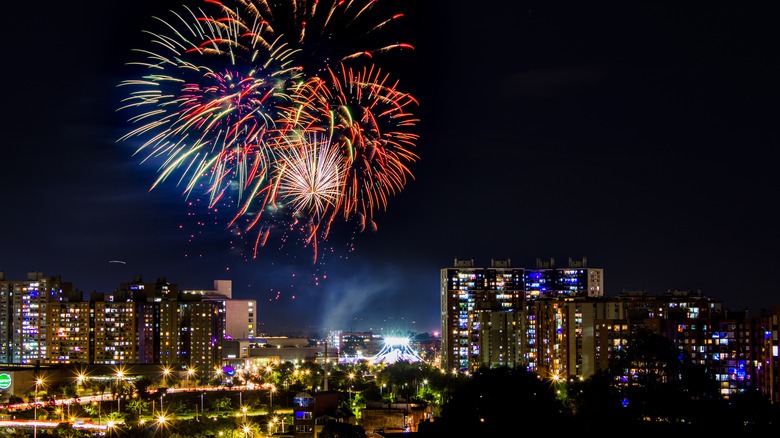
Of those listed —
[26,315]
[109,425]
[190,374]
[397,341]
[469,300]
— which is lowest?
[109,425]

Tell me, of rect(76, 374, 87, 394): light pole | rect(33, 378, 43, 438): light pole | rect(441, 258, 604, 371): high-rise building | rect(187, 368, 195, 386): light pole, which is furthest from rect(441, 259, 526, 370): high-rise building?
rect(33, 378, 43, 438): light pole

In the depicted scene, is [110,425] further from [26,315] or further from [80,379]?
[26,315]

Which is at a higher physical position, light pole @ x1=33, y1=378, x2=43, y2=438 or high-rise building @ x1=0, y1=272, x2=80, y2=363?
high-rise building @ x1=0, y1=272, x2=80, y2=363

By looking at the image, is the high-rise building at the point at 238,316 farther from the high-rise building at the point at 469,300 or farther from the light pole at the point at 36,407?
the light pole at the point at 36,407

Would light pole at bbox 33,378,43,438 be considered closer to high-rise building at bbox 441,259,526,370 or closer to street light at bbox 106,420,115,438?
street light at bbox 106,420,115,438

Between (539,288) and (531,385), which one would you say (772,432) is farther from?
(539,288)

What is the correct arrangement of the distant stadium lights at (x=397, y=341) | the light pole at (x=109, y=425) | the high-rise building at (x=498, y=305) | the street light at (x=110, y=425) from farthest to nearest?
1. the distant stadium lights at (x=397, y=341)
2. the high-rise building at (x=498, y=305)
3. the street light at (x=110, y=425)
4. the light pole at (x=109, y=425)

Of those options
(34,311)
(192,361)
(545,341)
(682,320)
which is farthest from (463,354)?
(34,311)

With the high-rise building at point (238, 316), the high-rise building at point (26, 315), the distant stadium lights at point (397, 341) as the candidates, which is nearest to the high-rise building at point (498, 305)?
the distant stadium lights at point (397, 341)

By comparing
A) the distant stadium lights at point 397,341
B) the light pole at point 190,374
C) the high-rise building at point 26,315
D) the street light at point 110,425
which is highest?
the high-rise building at point 26,315

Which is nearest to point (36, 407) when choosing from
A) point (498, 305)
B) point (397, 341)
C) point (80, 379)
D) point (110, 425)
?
point (110, 425)

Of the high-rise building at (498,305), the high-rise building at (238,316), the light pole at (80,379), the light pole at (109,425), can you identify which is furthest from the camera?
the high-rise building at (238,316)
